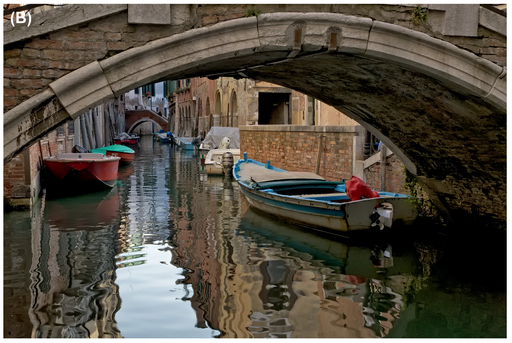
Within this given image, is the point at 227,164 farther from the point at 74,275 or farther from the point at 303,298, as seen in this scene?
the point at 303,298

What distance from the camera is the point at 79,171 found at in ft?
Result: 36.3

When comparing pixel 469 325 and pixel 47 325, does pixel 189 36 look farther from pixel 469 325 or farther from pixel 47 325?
pixel 469 325

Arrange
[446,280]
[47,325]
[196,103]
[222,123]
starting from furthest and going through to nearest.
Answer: [196,103], [222,123], [446,280], [47,325]

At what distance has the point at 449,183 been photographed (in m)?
6.86

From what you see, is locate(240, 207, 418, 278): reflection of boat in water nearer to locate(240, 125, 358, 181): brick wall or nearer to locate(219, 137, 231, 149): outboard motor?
locate(240, 125, 358, 181): brick wall

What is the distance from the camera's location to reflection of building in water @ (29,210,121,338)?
4.21 metres

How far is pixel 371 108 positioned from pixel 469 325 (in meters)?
2.66

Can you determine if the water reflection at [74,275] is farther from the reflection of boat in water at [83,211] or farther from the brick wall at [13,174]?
the brick wall at [13,174]

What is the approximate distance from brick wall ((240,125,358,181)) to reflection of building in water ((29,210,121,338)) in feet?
14.5

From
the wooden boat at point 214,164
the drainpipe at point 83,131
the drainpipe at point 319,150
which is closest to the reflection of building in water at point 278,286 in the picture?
the drainpipe at point 319,150

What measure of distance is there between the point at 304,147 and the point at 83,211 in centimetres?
457

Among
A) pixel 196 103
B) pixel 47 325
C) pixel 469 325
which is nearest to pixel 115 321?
pixel 47 325

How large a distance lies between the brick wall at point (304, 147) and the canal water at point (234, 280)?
2.22 m

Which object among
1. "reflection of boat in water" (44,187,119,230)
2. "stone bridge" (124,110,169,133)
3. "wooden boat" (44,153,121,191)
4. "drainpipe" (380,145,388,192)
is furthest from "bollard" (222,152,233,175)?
"stone bridge" (124,110,169,133)
